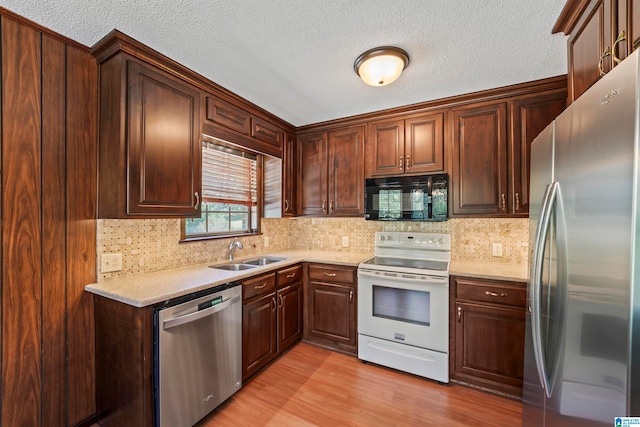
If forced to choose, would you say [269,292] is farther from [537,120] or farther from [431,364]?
[537,120]

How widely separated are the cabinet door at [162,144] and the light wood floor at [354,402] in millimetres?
1443

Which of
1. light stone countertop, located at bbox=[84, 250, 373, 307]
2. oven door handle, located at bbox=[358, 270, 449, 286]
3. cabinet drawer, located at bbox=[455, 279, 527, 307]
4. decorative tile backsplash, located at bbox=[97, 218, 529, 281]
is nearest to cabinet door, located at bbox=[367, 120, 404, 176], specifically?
decorative tile backsplash, located at bbox=[97, 218, 529, 281]

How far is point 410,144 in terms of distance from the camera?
A: 2658mm

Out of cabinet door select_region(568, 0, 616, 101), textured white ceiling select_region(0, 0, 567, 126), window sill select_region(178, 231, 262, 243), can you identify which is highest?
textured white ceiling select_region(0, 0, 567, 126)

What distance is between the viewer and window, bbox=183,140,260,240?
2.50 meters

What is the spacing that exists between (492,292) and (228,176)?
2.52 metres

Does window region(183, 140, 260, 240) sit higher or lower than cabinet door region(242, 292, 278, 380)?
higher

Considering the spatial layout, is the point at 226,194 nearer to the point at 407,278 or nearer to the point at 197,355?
Answer: the point at 197,355

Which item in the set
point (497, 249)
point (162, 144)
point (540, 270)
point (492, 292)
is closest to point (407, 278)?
point (492, 292)

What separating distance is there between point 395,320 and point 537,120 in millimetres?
1987

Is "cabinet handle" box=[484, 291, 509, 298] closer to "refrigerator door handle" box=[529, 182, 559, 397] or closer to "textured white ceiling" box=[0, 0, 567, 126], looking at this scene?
"refrigerator door handle" box=[529, 182, 559, 397]

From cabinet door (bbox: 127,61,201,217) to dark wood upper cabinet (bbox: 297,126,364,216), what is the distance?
1.37 metres

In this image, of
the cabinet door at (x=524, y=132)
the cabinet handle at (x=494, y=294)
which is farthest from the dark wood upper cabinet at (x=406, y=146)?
the cabinet handle at (x=494, y=294)

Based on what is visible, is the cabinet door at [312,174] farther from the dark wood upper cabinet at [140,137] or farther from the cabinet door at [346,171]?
the dark wood upper cabinet at [140,137]
